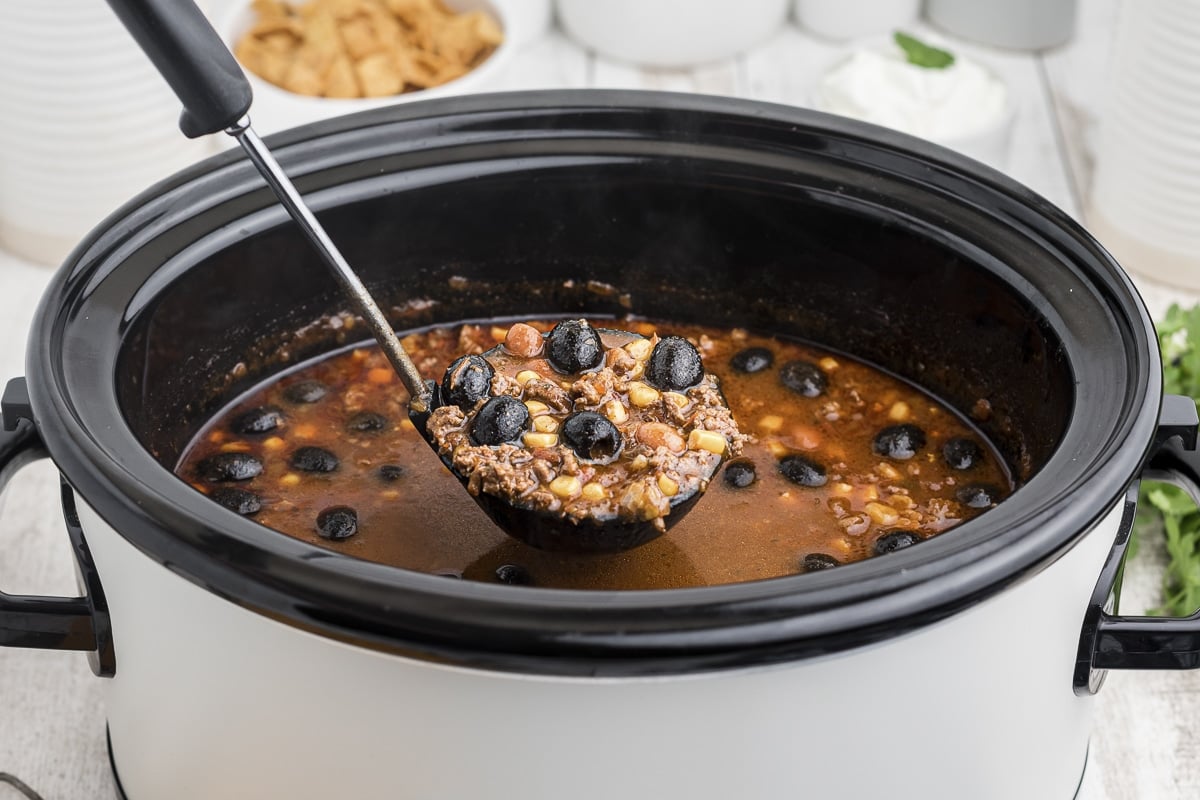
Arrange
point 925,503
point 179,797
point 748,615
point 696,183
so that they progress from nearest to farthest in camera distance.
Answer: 1. point 748,615
2. point 179,797
3. point 925,503
4. point 696,183

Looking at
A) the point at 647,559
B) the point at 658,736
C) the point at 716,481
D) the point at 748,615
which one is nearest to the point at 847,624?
the point at 748,615

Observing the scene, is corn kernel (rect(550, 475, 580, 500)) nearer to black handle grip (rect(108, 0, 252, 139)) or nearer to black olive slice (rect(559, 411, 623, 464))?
black olive slice (rect(559, 411, 623, 464))

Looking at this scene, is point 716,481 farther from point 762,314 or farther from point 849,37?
point 849,37

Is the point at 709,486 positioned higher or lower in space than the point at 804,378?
higher

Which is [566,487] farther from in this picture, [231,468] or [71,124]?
[71,124]

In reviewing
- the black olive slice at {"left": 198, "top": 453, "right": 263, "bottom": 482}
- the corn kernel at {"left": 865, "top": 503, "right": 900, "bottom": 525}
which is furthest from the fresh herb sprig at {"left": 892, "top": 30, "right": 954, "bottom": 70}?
the black olive slice at {"left": 198, "top": 453, "right": 263, "bottom": 482}

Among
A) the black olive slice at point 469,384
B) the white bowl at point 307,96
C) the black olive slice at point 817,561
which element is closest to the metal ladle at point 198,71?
the black olive slice at point 469,384

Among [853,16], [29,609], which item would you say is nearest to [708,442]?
[29,609]
